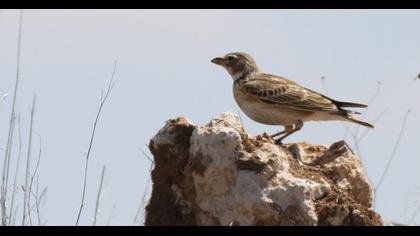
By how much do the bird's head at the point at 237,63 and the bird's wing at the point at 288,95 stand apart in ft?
1.60

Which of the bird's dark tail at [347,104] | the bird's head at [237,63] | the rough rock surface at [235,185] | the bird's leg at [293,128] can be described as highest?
the bird's head at [237,63]

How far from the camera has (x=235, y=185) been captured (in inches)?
295

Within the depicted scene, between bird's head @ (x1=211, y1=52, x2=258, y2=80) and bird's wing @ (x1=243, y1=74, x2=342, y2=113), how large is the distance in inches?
19.2

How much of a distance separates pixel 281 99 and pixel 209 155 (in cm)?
410

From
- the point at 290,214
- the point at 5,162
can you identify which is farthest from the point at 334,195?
the point at 5,162

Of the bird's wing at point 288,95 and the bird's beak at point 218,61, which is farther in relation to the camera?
the bird's beak at point 218,61

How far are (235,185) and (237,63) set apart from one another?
532 cm

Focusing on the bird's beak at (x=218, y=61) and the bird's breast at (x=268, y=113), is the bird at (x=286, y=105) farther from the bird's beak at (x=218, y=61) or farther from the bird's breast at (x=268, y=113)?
the bird's beak at (x=218, y=61)

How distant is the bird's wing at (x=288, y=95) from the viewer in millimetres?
11516

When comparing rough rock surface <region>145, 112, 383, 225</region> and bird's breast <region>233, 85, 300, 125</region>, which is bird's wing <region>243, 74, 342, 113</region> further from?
rough rock surface <region>145, 112, 383, 225</region>

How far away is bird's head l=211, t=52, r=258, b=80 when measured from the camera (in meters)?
12.6

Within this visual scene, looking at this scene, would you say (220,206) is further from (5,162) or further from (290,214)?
(5,162)

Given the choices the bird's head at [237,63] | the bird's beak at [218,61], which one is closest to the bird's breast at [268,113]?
the bird's head at [237,63]

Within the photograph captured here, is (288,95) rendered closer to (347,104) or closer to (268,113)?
(268,113)
